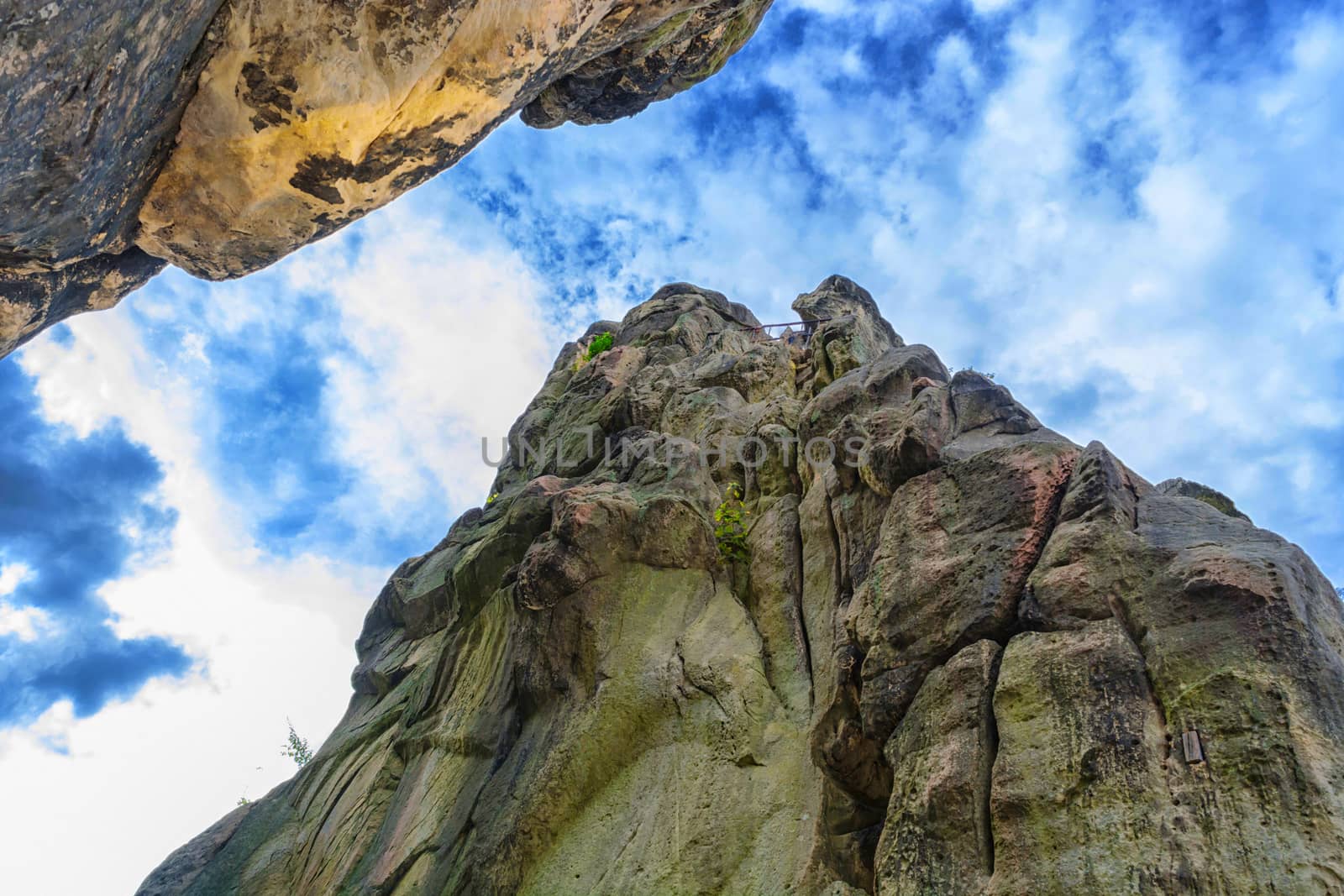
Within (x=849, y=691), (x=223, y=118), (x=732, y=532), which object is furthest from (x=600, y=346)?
(x=223, y=118)

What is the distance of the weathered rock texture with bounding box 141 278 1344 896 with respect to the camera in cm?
694

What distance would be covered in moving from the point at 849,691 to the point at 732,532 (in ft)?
18.1

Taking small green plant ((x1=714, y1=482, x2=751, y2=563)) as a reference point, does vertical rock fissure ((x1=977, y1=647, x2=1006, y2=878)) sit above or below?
below

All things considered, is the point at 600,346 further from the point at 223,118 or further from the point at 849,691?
the point at 223,118

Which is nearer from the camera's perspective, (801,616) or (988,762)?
(988,762)

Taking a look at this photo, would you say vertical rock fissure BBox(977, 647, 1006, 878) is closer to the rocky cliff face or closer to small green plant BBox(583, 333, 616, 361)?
the rocky cliff face

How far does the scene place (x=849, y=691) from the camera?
995 cm

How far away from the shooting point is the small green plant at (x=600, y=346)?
30.4 meters

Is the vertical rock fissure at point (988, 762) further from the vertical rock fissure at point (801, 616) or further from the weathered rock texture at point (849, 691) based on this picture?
the vertical rock fissure at point (801, 616)

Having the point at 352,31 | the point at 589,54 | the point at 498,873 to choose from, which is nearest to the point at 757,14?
the point at 589,54

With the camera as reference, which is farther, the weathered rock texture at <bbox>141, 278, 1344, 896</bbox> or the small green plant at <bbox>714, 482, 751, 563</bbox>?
the small green plant at <bbox>714, 482, 751, 563</bbox>

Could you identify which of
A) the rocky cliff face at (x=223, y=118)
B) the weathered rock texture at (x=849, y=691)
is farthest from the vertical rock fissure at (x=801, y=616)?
the rocky cliff face at (x=223, y=118)

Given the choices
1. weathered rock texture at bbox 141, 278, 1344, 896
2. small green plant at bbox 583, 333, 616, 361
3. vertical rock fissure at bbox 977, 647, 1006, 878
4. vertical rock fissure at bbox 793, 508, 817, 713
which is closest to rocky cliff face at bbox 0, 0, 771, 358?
weathered rock texture at bbox 141, 278, 1344, 896

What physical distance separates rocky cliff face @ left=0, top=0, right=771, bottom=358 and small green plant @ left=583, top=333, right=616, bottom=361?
20.2 metres
